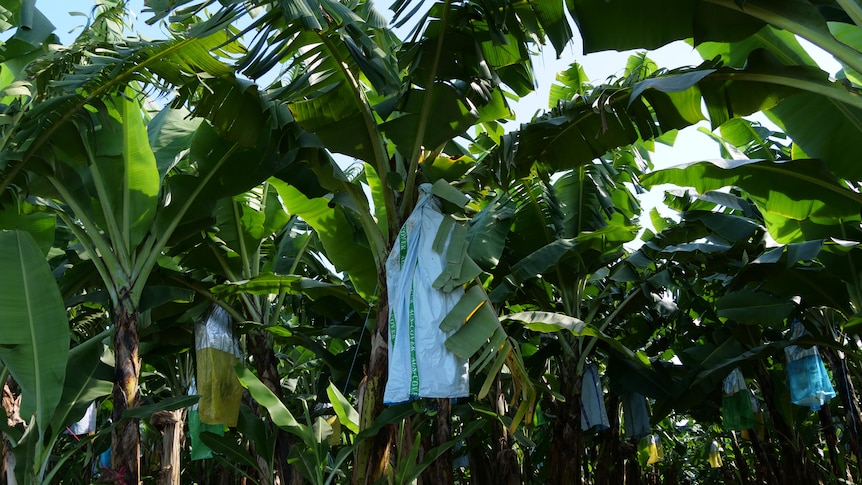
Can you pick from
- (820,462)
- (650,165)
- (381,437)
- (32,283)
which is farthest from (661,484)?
(32,283)

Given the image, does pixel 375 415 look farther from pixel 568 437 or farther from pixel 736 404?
pixel 736 404

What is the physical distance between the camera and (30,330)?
4789 millimetres

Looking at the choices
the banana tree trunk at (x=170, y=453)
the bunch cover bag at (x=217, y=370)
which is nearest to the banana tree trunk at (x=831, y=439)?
the bunch cover bag at (x=217, y=370)

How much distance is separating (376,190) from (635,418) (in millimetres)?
5237

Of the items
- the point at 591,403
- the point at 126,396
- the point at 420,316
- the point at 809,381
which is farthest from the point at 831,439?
the point at 126,396

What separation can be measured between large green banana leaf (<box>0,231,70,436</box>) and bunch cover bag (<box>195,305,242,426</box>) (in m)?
1.10

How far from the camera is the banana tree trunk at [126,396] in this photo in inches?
191

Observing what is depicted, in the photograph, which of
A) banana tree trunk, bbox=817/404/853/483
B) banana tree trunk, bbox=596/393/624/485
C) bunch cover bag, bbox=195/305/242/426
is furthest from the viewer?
banana tree trunk, bbox=596/393/624/485

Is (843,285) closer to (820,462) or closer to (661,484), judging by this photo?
(820,462)

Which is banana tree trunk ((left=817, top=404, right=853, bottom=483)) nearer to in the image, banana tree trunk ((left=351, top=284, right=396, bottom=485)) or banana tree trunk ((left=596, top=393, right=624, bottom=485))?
banana tree trunk ((left=596, top=393, right=624, bottom=485))

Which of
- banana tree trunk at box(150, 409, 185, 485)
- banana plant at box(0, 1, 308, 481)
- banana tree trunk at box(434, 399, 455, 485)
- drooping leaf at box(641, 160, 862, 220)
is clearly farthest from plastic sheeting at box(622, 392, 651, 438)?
banana plant at box(0, 1, 308, 481)

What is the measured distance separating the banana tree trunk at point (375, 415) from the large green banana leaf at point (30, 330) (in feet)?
6.91

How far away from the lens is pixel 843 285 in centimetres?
631

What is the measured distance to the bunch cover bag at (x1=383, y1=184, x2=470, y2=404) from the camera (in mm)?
4074
